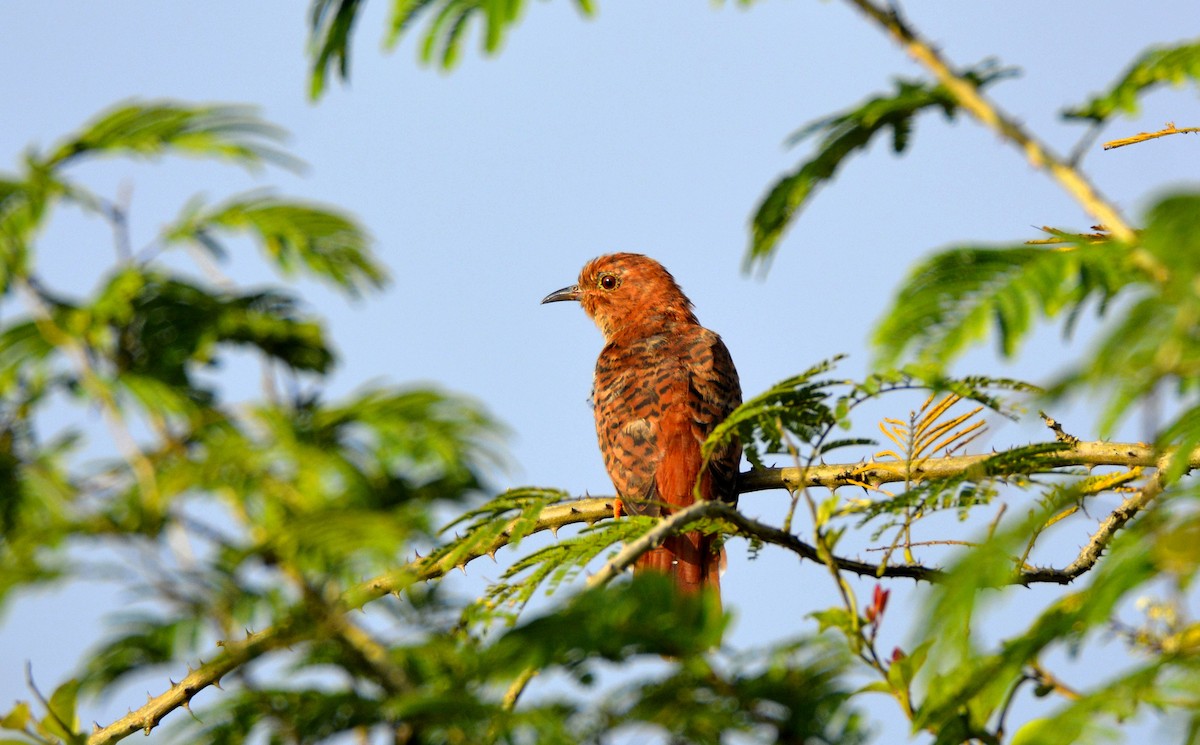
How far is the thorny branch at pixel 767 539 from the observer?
255 centimetres

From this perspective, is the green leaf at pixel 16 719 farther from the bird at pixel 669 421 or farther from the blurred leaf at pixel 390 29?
the bird at pixel 669 421

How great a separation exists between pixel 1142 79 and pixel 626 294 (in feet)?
23.5

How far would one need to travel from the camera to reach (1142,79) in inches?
94.8

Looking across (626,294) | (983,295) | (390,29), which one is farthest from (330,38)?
(626,294)

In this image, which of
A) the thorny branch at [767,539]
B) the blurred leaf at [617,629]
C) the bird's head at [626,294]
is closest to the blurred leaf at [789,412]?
the thorny branch at [767,539]

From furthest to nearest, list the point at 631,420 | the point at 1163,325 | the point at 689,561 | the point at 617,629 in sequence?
the point at 631,420, the point at 689,561, the point at 617,629, the point at 1163,325

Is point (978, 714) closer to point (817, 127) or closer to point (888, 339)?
point (888, 339)

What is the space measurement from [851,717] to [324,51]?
168 centimetres

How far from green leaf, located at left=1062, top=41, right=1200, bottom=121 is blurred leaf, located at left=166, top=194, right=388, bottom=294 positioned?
4.54 ft

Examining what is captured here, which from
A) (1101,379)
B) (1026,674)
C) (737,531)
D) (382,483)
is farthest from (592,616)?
(737,531)

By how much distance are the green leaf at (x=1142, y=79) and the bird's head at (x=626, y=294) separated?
6.47 m

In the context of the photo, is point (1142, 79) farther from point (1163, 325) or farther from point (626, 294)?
point (626, 294)

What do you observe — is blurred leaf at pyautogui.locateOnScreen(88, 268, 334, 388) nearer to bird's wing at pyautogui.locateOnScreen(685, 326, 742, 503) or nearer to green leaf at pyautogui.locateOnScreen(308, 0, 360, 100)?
green leaf at pyautogui.locateOnScreen(308, 0, 360, 100)

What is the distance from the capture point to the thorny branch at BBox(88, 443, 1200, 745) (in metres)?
2.55
